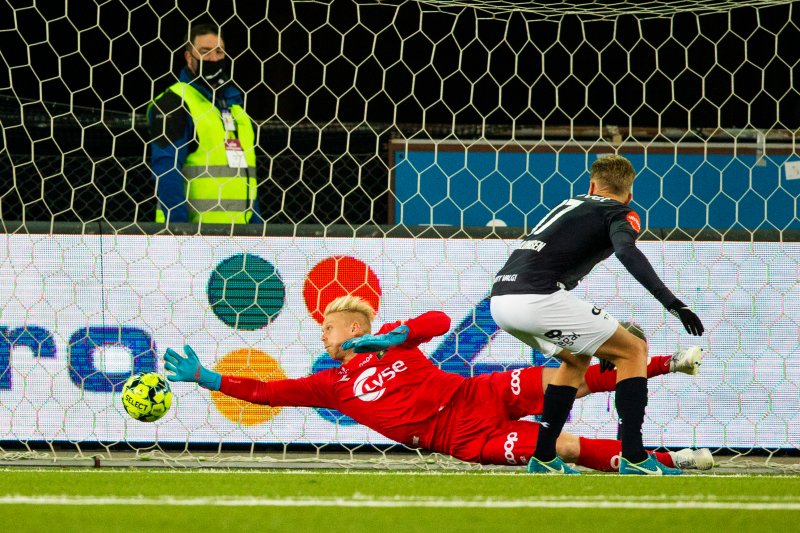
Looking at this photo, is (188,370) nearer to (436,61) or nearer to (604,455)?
(604,455)

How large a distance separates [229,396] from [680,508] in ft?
9.18

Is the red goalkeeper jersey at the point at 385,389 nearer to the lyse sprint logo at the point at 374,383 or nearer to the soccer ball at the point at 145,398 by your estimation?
the lyse sprint logo at the point at 374,383

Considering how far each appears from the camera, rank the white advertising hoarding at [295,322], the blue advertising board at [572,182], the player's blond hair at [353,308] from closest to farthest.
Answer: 1. the player's blond hair at [353,308]
2. the white advertising hoarding at [295,322]
3. the blue advertising board at [572,182]

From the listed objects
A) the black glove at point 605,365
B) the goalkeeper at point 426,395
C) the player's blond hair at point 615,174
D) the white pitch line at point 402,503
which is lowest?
the goalkeeper at point 426,395

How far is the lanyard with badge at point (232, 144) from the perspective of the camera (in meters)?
6.10

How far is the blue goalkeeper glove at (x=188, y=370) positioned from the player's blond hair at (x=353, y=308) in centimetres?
61

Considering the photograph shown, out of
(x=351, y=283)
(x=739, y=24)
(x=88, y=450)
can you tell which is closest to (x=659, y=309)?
(x=351, y=283)

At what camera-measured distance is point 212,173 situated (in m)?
6.12

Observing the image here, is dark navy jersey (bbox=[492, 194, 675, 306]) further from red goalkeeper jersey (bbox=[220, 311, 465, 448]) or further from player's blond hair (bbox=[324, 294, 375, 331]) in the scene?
player's blond hair (bbox=[324, 294, 375, 331])

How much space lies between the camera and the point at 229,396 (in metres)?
5.36

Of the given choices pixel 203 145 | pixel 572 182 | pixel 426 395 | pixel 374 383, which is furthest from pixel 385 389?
pixel 572 182

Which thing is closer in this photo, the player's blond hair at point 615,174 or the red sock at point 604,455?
the player's blond hair at point 615,174

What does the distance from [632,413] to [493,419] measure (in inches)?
27.4

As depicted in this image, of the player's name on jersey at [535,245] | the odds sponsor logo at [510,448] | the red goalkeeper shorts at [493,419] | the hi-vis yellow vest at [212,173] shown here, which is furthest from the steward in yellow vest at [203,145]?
the odds sponsor logo at [510,448]
